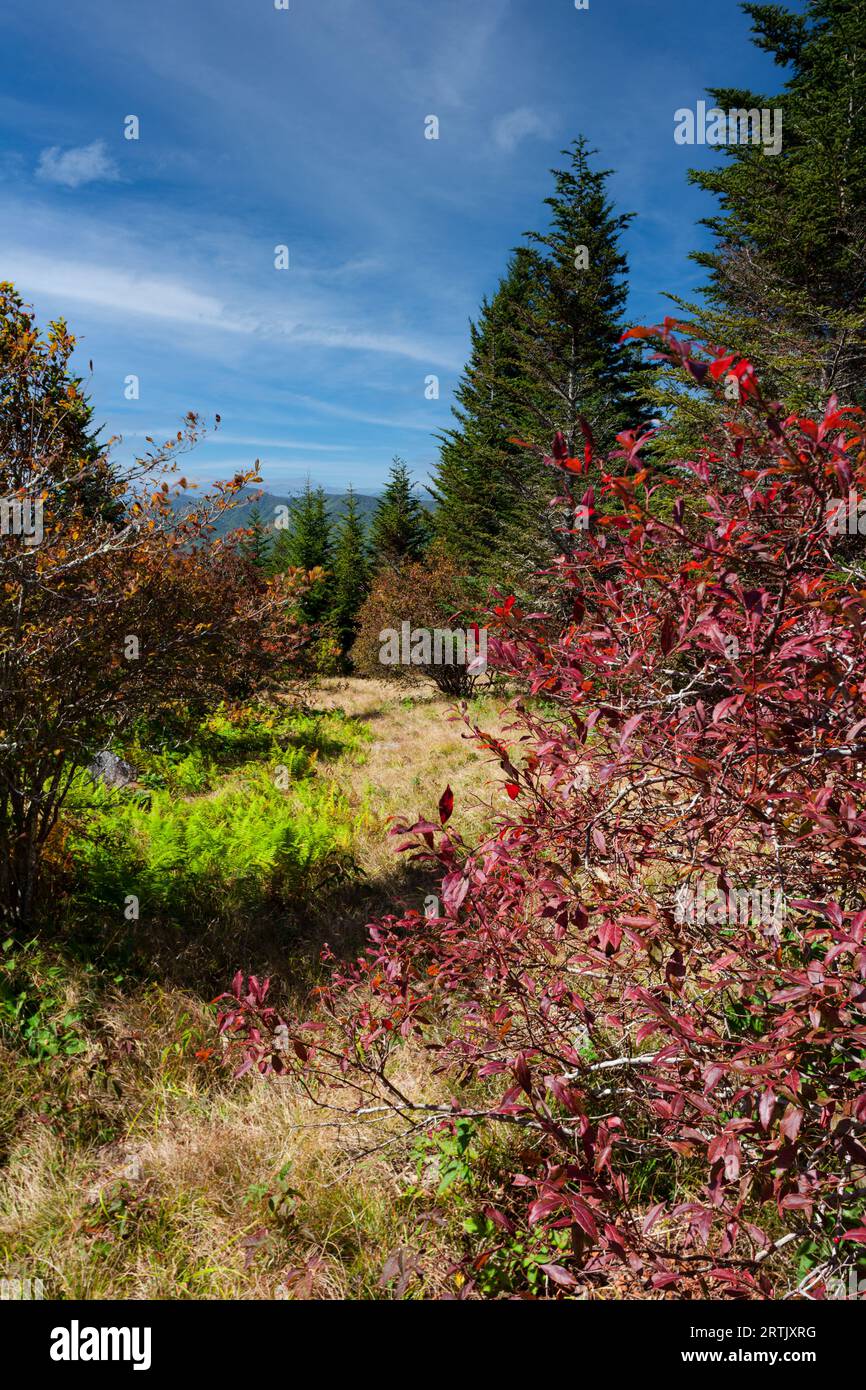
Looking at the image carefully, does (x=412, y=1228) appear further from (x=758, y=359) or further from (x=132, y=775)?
(x=758, y=359)

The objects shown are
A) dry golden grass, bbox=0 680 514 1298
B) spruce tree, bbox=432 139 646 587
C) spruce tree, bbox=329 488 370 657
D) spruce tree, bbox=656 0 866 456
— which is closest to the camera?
dry golden grass, bbox=0 680 514 1298

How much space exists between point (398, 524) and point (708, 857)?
25.3 meters

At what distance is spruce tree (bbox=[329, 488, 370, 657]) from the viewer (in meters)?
25.4

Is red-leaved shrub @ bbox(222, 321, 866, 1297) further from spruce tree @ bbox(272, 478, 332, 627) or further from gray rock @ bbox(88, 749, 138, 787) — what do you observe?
spruce tree @ bbox(272, 478, 332, 627)

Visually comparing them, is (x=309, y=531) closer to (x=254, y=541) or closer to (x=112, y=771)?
(x=254, y=541)

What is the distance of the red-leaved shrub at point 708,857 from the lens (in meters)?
1.43

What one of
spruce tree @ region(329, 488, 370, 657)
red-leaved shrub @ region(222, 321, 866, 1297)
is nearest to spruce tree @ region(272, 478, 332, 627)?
spruce tree @ region(329, 488, 370, 657)

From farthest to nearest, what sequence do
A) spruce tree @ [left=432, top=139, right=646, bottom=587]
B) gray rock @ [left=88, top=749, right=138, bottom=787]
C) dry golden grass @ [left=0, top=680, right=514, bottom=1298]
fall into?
spruce tree @ [left=432, top=139, right=646, bottom=587]
gray rock @ [left=88, top=749, right=138, bottom=787]
dry golden grass @ [left=0, top=680, right=514, bottom=1298]

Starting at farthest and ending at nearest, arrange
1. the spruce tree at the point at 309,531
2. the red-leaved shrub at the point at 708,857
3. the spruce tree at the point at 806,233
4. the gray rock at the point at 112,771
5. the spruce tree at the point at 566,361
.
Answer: the spruce tree at the point at 309,531
the spruce tree at the point at 566,361
the spruce tree at the point at 806,233
the gray rock at the point at 112,771
the red-leaved shrub at the point at 708,857

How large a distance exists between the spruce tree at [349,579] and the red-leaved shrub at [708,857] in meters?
22.6

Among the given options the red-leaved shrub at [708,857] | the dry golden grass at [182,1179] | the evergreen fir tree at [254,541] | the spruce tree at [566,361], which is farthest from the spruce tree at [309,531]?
the red-leaved shrub at [708,857]

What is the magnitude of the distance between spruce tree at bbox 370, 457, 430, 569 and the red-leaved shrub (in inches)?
954

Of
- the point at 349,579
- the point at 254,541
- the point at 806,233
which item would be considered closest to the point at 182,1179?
the point at 806,233

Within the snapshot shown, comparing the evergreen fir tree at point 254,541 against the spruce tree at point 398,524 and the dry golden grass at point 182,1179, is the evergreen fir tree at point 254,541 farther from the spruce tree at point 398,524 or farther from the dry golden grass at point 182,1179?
the spruce tree at point 398,524
